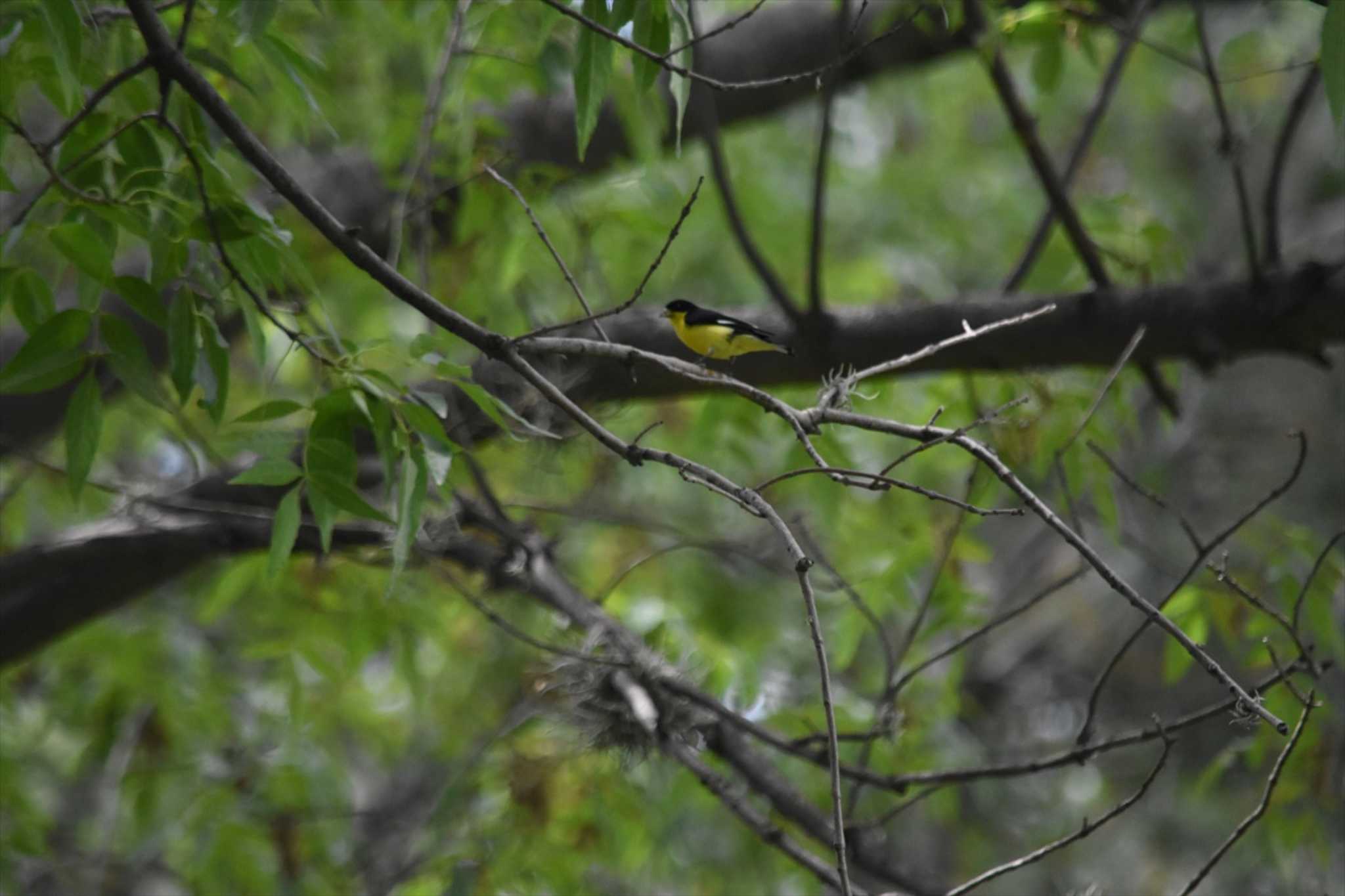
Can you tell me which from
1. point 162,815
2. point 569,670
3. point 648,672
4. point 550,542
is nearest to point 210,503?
point 550,542

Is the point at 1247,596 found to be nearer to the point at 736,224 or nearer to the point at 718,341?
the point at 718,341

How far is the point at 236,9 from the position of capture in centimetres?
219

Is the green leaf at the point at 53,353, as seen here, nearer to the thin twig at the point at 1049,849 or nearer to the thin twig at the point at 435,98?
the thin twig at the point at 435,98

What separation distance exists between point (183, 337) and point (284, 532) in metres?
0.39

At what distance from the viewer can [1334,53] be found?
1.60 metres

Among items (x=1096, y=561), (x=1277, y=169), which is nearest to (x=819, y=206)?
(x=1277, y=169)

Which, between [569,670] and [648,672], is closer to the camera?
[648,672]

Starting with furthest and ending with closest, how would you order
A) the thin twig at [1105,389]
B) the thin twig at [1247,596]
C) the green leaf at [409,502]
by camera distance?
the thin twig at [1105,389] < the green leaf at [409,502] < the thin twig at [1247,596]

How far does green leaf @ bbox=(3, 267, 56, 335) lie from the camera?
7.06 ft

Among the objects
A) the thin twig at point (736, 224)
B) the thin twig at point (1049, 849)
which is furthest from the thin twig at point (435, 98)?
the thin twig at point (1049, 849)

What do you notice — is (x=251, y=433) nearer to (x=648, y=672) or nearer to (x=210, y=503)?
(x=648, y=672)

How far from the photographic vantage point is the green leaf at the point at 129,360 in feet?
6.62

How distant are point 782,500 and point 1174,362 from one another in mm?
1964

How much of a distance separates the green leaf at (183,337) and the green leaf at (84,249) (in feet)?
0.39
